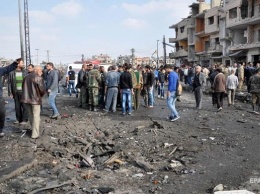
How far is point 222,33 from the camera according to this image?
45.6 meters

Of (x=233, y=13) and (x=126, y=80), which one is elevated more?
(x=233, y=13)

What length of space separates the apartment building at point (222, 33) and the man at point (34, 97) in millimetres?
30650

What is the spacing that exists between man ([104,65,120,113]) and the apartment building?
26.5m

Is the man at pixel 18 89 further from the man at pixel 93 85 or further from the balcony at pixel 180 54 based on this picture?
the balcony at pixel 180 54

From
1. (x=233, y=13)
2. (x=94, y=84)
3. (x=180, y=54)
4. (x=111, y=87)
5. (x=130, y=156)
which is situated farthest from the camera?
(x=180, y=54)

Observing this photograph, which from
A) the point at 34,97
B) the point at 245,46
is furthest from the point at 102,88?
the point at 245,46

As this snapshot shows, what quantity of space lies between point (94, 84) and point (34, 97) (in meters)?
4.42

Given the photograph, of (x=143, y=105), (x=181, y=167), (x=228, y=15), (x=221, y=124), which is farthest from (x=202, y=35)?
(x=181, y=167)

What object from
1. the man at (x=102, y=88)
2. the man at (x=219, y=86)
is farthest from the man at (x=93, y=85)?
the man at (x=219, y=86)

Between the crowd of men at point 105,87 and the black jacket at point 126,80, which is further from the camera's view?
the black jacket at point 126,80

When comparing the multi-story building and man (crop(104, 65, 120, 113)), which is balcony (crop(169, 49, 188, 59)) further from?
man (crop(104, 65, 120, 113))

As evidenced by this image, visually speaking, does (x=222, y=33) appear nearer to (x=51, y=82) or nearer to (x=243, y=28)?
(x=243, y=28)

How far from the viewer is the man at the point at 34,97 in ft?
26.1

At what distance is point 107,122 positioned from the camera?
1036 cm
